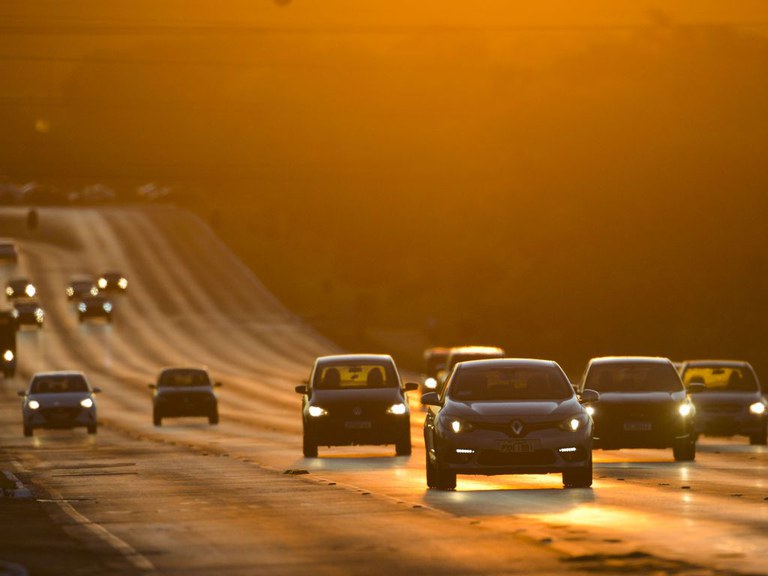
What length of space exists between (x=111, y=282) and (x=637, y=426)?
9473cm

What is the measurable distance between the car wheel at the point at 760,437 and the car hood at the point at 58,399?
1713cm

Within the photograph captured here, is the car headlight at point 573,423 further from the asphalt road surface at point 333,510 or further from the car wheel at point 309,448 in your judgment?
the car wheel at point 309,448

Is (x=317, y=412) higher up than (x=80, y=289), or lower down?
lower down

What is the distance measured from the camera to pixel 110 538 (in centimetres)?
1595

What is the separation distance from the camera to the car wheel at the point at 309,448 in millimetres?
31078

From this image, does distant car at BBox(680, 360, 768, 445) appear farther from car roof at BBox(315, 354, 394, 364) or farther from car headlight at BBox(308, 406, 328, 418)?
car headlight at BBox(308, 406, 328, 418)

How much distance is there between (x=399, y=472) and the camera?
2641cm

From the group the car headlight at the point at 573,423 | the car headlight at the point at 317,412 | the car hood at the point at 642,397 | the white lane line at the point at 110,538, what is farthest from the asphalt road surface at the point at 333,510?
the car hood at the point at 642,397

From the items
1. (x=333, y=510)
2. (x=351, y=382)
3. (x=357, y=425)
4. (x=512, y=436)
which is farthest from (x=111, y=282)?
(x=333, y=510)

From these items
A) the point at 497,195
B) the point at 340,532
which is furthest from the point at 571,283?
the point at 340,532

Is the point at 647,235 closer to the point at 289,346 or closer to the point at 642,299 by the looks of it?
the point at 642,299

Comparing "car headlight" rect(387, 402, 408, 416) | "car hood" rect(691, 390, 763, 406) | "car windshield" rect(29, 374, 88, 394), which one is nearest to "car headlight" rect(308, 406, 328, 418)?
"car headlight" rect(387, 402, 408, 416)

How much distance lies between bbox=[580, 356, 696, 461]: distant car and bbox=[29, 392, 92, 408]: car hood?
1870cm

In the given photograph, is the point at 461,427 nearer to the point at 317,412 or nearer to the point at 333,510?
the point at 333,510
